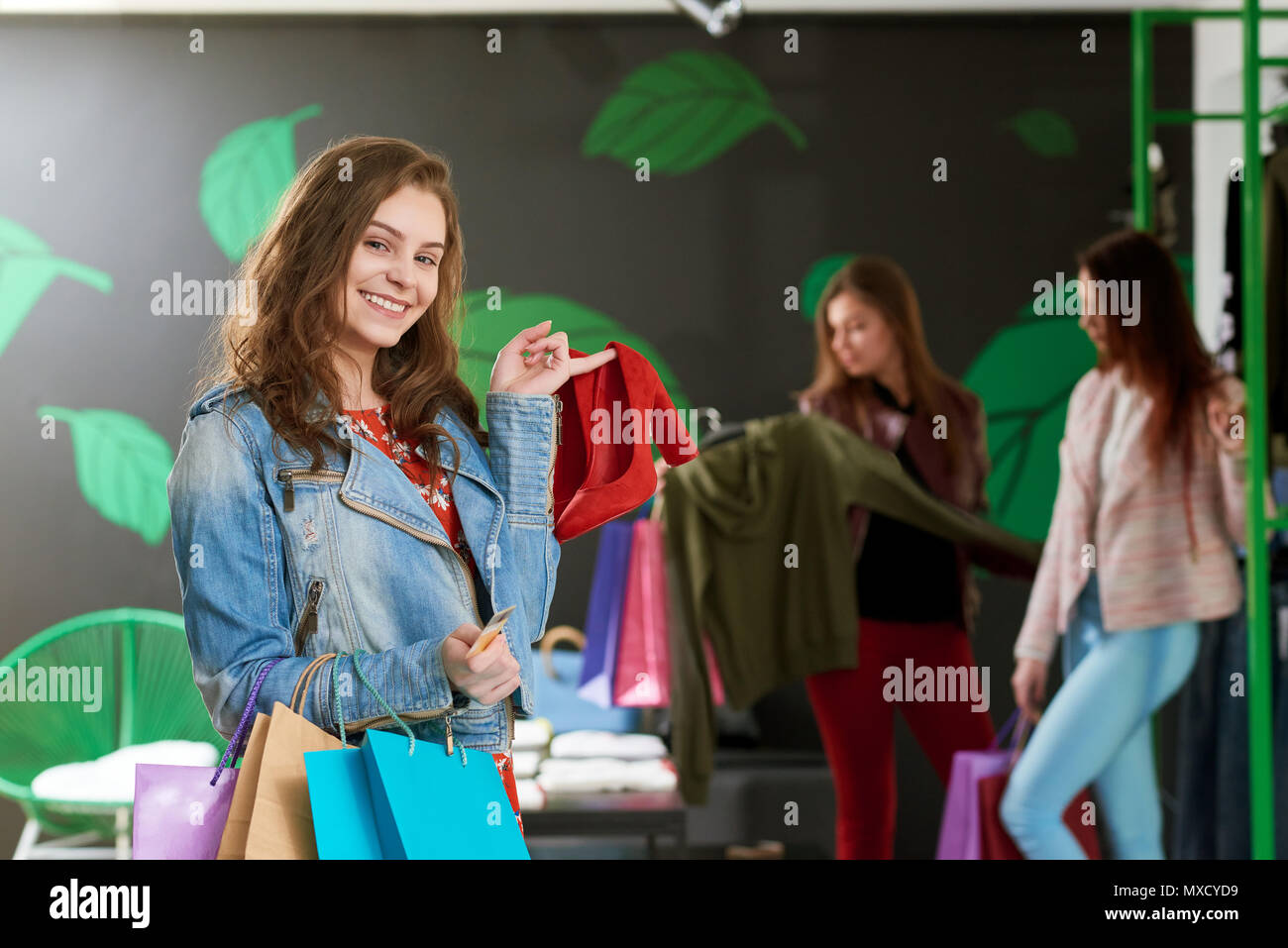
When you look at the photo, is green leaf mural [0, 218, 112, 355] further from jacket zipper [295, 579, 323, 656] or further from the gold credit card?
the gold credit card

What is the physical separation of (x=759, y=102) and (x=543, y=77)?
19.0 inches

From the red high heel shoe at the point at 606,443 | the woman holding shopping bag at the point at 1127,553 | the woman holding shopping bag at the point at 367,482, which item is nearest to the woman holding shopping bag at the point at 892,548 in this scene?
the woman holding shopping bag at the point at 1127,553

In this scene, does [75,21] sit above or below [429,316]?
above

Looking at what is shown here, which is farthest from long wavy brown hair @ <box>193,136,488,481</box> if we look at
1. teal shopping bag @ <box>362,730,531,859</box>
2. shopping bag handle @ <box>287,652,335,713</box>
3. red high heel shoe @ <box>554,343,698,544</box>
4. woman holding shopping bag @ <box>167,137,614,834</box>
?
teal shopping bag @ <box>362,730,531,859</box>

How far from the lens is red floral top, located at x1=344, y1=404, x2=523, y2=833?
1.33m

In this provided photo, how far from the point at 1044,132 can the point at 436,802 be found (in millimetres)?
2072

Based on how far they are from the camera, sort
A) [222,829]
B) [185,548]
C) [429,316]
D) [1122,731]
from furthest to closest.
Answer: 1. [1122,731]
2. [429,316]
3. [185,548]
4. [222,829]

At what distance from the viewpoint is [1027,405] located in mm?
2490

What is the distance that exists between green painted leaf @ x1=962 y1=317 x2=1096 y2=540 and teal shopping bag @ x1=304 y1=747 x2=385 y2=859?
1.74 m

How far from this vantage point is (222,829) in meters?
1.10

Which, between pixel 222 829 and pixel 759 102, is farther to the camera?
pixel 759 102

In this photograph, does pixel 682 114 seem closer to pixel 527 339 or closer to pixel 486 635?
pixel 527 339

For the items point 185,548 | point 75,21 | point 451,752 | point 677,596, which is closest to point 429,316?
point 185,548
